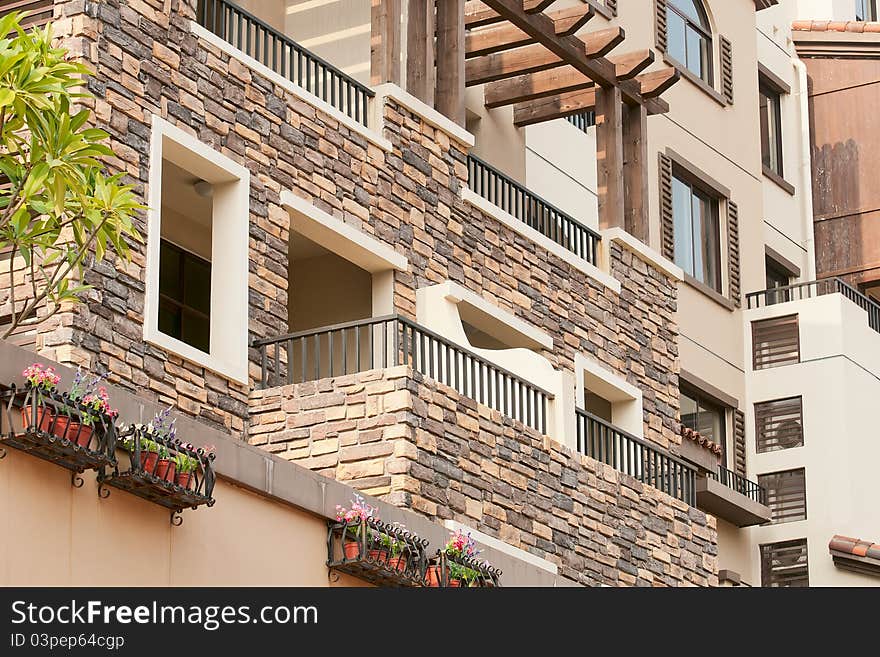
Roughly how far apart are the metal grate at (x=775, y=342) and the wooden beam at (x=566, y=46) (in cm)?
596

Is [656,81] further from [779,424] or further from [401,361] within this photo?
[401,361]

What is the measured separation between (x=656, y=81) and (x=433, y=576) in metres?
10.7

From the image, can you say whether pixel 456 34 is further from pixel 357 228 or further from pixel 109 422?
pixel 109 422

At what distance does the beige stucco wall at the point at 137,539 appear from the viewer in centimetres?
1304

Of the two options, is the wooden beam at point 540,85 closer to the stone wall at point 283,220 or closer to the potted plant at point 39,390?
the stone wall at point 283,220

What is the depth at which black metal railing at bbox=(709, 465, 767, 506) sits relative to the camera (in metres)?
28.7

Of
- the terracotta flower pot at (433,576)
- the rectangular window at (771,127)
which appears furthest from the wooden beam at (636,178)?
the terracotta flower pot at (433,576)

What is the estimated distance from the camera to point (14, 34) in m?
18.6

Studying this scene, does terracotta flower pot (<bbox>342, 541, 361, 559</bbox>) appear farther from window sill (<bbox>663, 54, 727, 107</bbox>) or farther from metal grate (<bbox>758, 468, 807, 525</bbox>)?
window sill (<bbox>663, 54, 727, 107</bbox>)

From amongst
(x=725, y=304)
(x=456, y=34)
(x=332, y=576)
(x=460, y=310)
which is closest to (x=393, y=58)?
(x=456, y=34)

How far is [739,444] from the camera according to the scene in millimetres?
29672

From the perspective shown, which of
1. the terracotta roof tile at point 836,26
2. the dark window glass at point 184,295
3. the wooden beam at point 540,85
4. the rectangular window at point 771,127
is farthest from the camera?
the terracotta roof tile at point 836,26

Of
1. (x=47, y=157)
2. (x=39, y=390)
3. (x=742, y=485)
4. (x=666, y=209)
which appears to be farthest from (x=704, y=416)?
(x=47, y=157)
